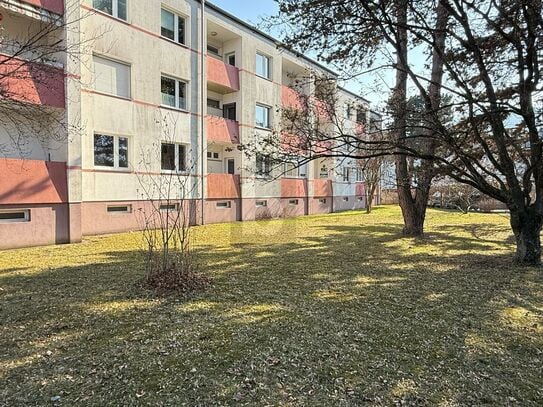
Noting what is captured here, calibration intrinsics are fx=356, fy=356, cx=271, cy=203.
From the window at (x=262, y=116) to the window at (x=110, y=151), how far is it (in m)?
8.81

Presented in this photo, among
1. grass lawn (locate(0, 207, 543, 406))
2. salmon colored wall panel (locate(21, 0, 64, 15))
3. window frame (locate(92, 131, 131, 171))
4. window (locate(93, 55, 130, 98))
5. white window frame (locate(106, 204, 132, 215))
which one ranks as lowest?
grass lawn (locate(0, 207, 543, 406))

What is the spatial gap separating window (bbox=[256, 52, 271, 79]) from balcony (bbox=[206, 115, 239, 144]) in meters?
3.99

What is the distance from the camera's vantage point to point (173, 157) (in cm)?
1661

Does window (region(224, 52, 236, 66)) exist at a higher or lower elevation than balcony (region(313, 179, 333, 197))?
higher

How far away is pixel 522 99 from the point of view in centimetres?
793

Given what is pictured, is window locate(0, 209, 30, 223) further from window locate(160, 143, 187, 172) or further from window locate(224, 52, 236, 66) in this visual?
window locate(224, 52, 236, 66)

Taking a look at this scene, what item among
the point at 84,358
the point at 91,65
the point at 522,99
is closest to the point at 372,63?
the point at 522,99

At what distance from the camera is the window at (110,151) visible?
13.6 m

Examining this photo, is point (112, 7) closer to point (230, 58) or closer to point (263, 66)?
point (230, 58)

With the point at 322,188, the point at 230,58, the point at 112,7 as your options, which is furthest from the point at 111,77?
the point at 322,188

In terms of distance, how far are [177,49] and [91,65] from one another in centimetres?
436

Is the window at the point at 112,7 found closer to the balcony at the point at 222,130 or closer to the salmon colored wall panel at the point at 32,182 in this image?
the balcony at the point at 222,130

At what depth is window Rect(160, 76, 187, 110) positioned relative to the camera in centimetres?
1609

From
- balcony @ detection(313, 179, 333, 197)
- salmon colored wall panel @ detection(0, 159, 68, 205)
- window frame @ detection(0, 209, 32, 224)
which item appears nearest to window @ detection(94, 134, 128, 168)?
salmon colored wall panel @ detection(0, 159, 68, 205)
